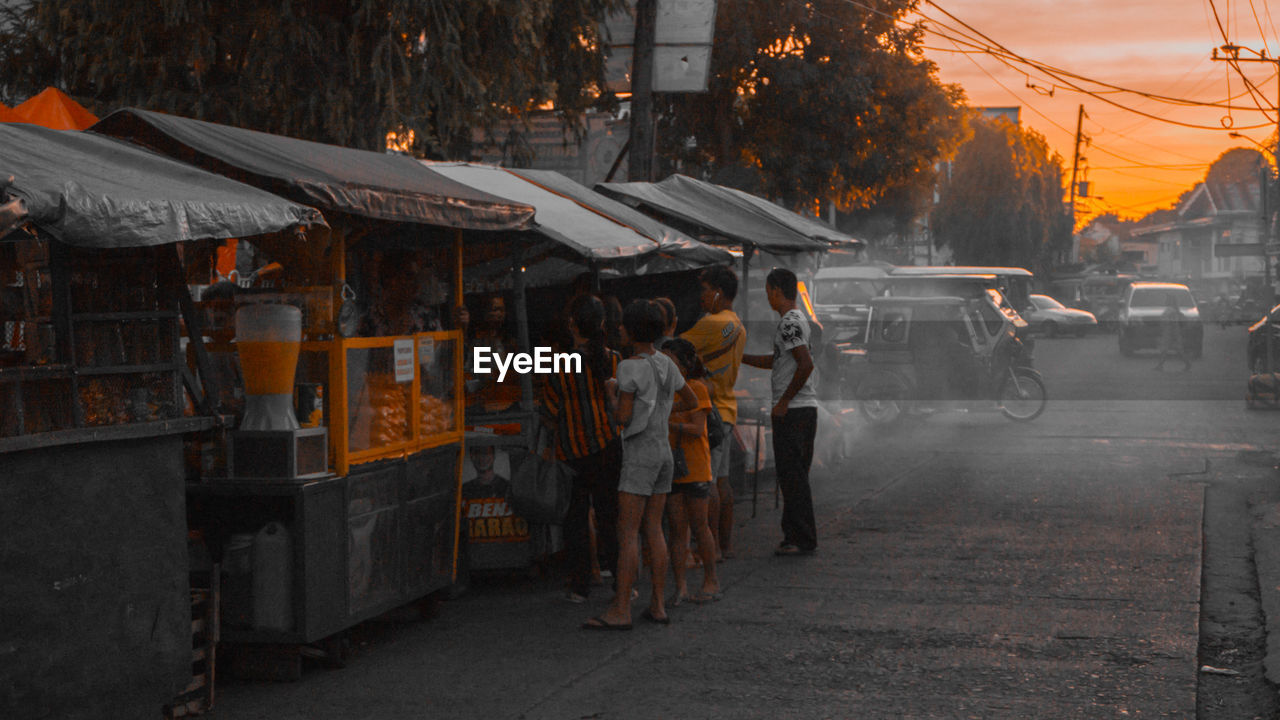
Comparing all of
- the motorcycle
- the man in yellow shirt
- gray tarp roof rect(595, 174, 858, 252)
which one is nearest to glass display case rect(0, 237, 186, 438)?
the man in yellow shirt

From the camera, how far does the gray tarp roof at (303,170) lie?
5.59m

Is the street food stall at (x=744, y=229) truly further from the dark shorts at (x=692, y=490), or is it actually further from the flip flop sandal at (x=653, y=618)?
the flip flop sandal at (x=653, y=618)

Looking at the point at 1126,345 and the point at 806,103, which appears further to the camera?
the point at 1126,345

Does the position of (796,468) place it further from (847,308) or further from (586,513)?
(847,308)

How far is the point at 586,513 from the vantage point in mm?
7449

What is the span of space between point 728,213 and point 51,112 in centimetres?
618

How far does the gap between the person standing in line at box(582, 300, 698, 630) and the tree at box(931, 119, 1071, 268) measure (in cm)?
5521

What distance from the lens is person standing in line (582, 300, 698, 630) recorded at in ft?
21.8

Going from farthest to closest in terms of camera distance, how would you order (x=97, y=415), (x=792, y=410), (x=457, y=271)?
(x=792, y=410) < (x=457, y=271) < (x=97, y=415)

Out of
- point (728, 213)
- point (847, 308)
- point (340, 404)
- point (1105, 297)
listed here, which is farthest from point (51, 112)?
point (1105, 297)

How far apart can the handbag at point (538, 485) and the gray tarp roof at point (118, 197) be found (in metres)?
2.53

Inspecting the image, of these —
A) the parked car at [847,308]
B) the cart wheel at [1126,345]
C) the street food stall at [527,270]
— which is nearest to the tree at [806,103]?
the parked car at [847,308]

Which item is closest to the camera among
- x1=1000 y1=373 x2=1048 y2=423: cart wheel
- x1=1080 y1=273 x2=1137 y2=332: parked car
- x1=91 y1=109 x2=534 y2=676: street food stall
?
x1=91 y1=109 x2=534 y2=676: street food stall

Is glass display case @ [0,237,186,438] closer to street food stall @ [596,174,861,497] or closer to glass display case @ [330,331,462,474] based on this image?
glass display case @ [330,331,462,474]
